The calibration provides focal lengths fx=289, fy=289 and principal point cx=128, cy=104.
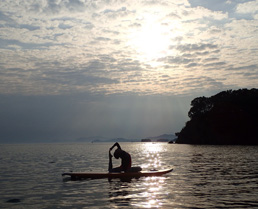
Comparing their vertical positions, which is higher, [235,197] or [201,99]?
[201,99]

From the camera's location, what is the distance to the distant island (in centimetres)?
12250

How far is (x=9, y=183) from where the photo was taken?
66.9 feet

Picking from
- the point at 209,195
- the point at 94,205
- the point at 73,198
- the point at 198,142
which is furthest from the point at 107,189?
the point at 198,142

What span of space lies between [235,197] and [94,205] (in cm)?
689

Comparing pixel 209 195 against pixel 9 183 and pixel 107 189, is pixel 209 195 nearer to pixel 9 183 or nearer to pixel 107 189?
pixel 107 189

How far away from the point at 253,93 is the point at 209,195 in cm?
12363

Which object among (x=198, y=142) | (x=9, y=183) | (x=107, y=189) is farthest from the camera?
(x=198, y=142)

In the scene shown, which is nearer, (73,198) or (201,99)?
(73,198)

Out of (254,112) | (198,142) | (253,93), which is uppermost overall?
(253,93)

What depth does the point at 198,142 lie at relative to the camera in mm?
141625

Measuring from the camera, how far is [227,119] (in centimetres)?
12631

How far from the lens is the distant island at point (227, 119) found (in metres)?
122

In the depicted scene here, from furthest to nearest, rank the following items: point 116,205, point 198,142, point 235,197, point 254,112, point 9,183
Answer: point 198,142
point 254,112
point 9,183
point 235,197
point 116,205

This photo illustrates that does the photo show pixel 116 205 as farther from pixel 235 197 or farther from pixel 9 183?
pixel 9 183
